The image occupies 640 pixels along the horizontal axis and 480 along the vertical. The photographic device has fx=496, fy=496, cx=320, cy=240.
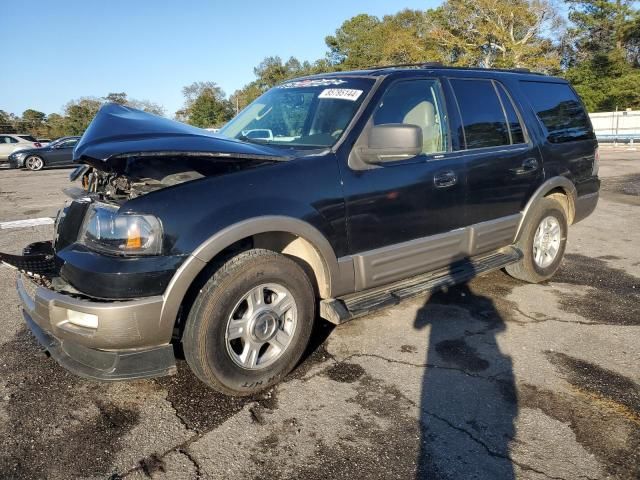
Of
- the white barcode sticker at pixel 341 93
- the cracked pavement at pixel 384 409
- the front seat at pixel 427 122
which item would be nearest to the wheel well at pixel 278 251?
the cracked pavement at pixel 384 409

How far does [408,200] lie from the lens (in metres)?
3.57

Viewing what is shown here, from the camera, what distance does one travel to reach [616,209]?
8.99 metres

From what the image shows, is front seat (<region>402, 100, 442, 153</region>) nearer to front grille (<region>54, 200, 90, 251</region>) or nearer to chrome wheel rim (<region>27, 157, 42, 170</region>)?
front grille (<region>54, 200, 90, 251</region>)

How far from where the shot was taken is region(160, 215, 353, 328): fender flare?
8.61 ft

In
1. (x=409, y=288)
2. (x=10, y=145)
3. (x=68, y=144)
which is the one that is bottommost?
(x=409, y=288)

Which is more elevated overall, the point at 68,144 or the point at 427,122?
the point at 68,144

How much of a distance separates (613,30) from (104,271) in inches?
2019

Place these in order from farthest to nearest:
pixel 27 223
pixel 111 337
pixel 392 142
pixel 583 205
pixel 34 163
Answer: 1. pixel 34 163
2. pixel 27 223
3. pixel 583 205
4. pixel 392 142
5. pixel 111 337

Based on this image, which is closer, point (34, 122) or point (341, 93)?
point (341, 93)

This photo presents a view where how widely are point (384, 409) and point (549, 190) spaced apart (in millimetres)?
3098

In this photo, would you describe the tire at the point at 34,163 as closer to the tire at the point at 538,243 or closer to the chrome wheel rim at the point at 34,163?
the chrome wheel rim at the point at 34,163

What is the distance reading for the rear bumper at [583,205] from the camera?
529 cm

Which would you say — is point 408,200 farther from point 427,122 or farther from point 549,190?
point 549,190

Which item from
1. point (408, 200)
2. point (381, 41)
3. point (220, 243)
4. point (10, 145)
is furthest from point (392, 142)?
point (381, 41)
